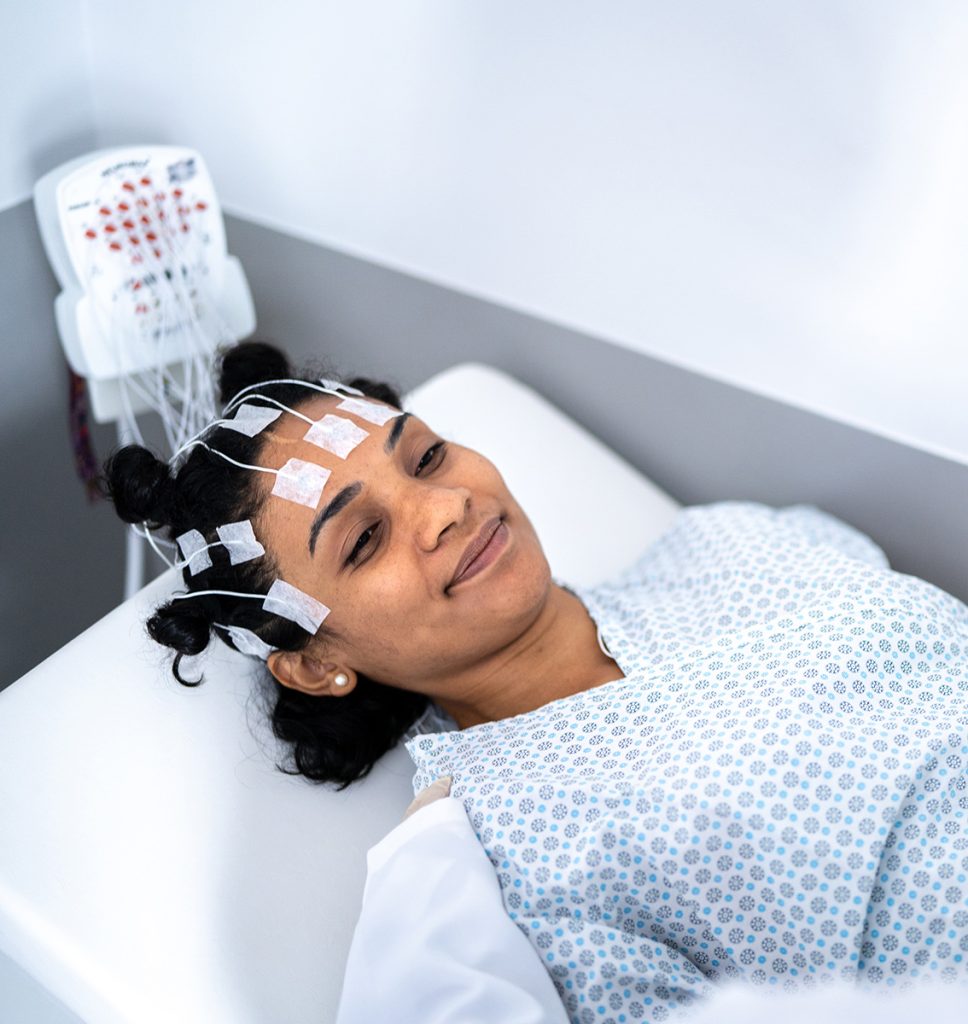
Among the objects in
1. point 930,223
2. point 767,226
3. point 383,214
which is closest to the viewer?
point 930,223

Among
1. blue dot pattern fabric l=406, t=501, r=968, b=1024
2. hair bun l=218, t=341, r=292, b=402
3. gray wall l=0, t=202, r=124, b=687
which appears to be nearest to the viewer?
blue dot pattern fabric l=406, t=501, r=968, b=1024

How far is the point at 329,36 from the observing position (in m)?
1.64

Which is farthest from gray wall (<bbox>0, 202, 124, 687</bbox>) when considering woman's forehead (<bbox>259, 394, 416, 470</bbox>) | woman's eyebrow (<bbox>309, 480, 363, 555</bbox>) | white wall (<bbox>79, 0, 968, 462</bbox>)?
woman's eyebrow (<bbox>309, 480, 363, 555</bbox>)

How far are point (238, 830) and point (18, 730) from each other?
27 centimetres

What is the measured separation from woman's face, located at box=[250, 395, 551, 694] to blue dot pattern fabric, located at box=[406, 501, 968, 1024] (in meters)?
0.12

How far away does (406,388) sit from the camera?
6.34 ft

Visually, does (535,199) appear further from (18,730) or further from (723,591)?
(18,730)

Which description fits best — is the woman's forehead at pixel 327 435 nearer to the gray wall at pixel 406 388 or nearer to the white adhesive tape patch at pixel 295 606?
the white adhesive tape patch at pixel 295 606

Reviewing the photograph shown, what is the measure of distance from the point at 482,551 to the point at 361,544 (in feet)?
0.43

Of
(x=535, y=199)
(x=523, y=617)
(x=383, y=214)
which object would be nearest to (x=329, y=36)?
(x=383, y=214)

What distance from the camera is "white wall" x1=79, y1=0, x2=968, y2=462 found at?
131 centimetres

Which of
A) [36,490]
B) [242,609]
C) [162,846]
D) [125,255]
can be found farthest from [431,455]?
[36,490]

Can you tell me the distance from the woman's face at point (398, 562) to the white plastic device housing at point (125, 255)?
1.78 ft

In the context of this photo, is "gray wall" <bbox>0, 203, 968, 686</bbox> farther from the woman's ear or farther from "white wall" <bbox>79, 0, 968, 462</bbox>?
the woman's ear
